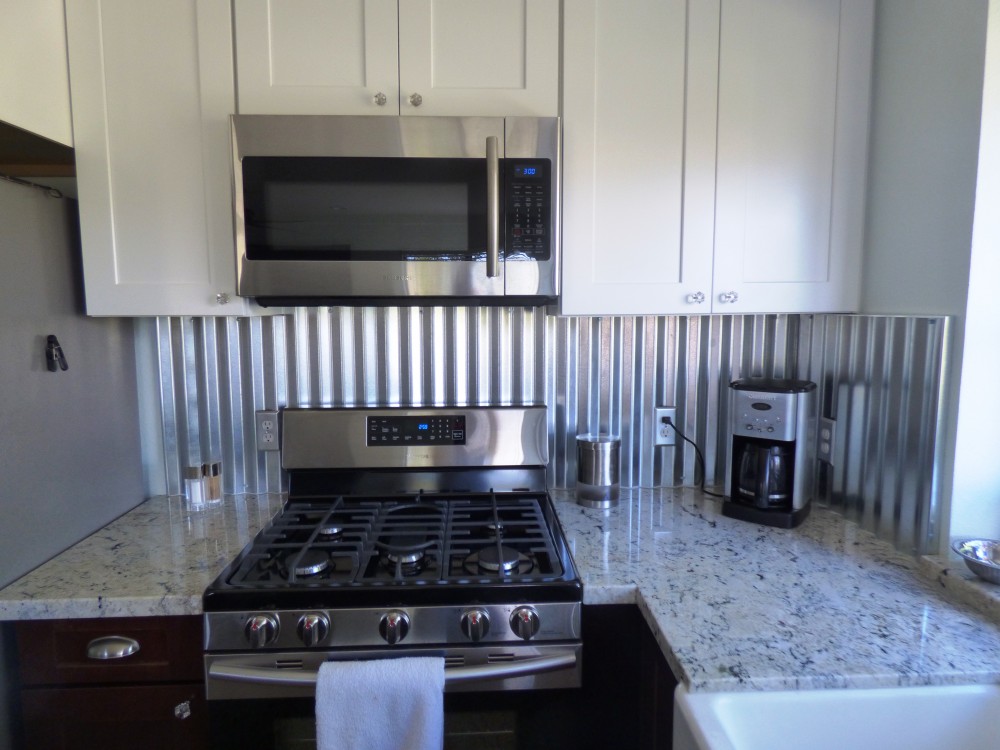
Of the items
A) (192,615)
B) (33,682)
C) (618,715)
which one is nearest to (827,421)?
(618,715)

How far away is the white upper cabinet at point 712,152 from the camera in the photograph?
1416 millimetres

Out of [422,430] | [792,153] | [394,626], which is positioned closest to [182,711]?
[394,626]

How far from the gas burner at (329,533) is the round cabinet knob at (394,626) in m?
0.35

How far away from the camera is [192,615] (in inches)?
45.1

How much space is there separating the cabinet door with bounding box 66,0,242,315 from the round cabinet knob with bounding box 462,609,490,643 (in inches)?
36.4

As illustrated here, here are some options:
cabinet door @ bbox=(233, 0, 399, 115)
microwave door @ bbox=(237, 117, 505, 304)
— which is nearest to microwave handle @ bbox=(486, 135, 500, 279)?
microwave door @ bbox=(237, 117, 505, 304)

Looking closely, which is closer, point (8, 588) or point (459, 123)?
point (8, 588)

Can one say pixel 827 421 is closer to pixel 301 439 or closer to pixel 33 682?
pixel 301 439

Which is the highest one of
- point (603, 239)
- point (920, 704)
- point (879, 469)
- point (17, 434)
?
point (603, 239)

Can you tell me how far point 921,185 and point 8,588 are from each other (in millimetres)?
2124

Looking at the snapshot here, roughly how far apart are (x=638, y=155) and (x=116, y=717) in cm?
167

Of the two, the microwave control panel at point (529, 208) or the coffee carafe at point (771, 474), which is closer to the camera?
the microwave control panel at point (529, 208)

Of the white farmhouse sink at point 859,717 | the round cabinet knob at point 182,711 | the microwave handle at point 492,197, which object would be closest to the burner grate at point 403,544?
the round cabinet knob at point 182,711

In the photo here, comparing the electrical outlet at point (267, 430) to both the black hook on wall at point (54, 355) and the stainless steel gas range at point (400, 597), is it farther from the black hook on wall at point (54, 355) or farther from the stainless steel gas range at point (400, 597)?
the black hook on wall at point (54, 355)
